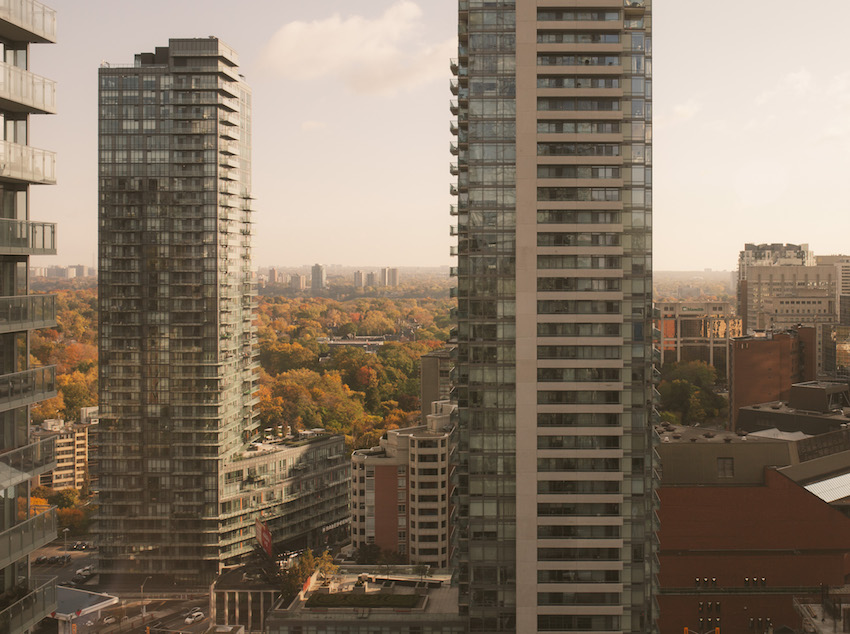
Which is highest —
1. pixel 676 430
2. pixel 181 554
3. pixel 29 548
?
pixel 29 548

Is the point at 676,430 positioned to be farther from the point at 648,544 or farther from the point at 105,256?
the point at 105,256

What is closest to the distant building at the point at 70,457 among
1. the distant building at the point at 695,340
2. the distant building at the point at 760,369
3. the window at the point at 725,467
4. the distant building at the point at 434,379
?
the distant building at the point at 434,379

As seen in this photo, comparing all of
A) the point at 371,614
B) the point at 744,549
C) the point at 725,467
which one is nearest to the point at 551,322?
the point at 371,614

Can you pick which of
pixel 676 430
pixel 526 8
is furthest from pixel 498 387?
pixel 676 430

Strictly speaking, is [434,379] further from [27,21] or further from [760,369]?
[27,21]

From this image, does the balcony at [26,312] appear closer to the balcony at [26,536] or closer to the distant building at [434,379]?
the balcony at [26,536]
